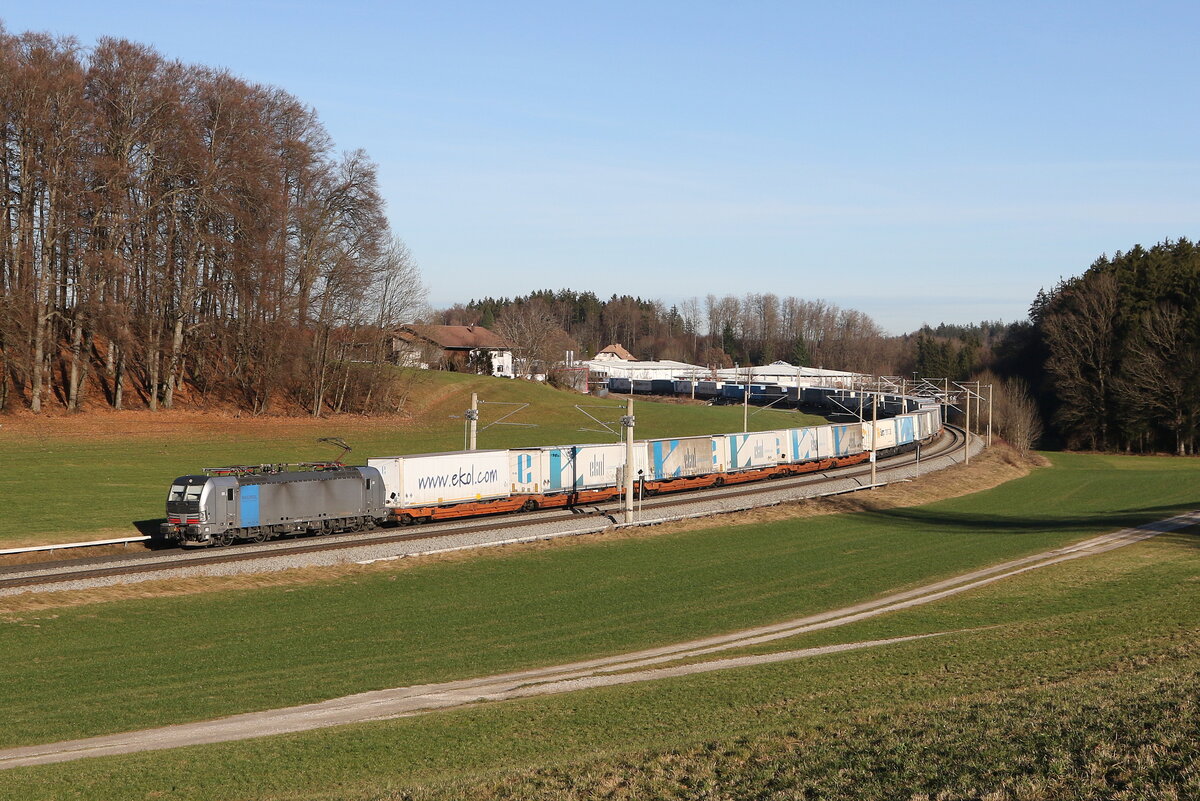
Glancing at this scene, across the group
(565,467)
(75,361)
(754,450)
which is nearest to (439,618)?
(565,467)

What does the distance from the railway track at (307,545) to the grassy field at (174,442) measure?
14.9ft

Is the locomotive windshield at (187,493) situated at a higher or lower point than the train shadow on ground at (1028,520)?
higher

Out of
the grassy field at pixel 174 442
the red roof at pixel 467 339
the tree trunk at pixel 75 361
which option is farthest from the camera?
the red roof at pixel 467 339

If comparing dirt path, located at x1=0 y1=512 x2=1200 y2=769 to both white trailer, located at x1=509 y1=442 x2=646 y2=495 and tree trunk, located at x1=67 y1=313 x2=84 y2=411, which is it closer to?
white trailer, located at x1=509 y1=442 x2=646 y2=495

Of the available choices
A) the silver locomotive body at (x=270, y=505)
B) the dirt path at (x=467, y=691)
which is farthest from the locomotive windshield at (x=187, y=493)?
the dirt path at (x=467, y=691)

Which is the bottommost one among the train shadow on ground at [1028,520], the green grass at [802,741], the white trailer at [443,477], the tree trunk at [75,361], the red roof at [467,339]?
the train shadow on ground at [1028,520]

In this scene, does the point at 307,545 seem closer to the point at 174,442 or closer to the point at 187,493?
the point at 187,493

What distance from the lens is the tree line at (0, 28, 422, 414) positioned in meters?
61.1

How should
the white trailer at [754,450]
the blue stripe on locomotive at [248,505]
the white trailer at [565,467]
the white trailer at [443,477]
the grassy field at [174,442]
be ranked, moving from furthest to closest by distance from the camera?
1. the white trailer at [754,450]
2. the white trailer at [565,467]
3. the white trailer at [443,477]
4. the grassy field at [174,442]
5. the blue stripe on locomotive at [248,505]

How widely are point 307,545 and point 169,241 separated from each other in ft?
126

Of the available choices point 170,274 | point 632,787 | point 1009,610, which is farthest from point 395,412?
point 632,787

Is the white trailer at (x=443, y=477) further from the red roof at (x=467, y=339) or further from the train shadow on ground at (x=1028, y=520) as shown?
the red roof at (x=467, y=339)

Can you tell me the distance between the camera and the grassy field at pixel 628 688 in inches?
514

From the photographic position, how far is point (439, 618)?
2784cm
